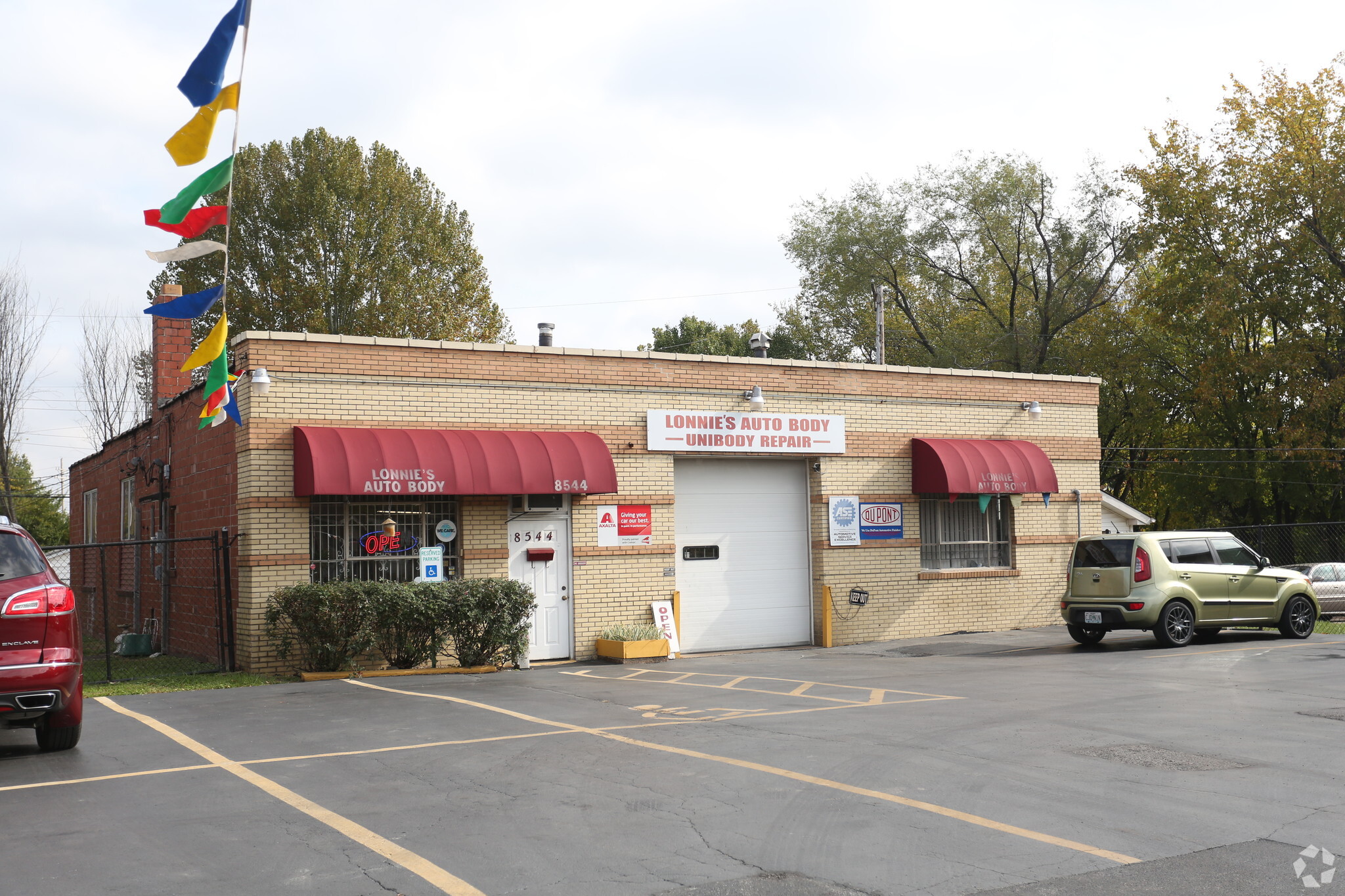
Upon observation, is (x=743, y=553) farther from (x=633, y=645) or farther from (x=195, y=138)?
(x=195, y=138)

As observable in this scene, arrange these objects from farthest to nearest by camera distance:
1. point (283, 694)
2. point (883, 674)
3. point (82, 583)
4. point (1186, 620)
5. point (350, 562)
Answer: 1. point (82, 583)
2. point (1186, 620)
3. point (350, 562)
4. point (883, 674)
5. point (283, 694)

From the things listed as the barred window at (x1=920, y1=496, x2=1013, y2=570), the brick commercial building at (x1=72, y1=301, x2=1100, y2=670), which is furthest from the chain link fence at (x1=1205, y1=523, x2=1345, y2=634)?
the brick commercial building at (x1=72, y1=301, x2=1100, y2=670)

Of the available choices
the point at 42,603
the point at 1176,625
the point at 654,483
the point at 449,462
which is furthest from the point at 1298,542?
the point at 42,603

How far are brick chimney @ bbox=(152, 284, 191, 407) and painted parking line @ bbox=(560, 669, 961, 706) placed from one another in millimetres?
9222

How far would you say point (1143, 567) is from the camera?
17109 mm

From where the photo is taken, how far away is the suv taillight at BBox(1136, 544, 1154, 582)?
17094mm

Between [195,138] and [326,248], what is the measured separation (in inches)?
861

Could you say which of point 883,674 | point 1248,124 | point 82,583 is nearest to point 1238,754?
point 883,674

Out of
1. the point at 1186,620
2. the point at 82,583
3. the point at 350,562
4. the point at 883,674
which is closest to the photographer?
the point at 883,674

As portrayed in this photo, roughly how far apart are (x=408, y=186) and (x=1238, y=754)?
3144 cm

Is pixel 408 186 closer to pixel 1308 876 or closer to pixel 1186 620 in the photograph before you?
pixel 1186 620

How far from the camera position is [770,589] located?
19141mm

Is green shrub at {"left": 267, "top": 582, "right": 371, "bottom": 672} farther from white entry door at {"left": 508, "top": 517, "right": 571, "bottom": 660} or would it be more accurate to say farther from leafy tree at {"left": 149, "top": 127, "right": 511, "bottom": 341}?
leafy tree at {"left": 149, "top": 127, "right": 511, "bottom": 341}

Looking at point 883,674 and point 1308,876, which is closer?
point 1308,876
